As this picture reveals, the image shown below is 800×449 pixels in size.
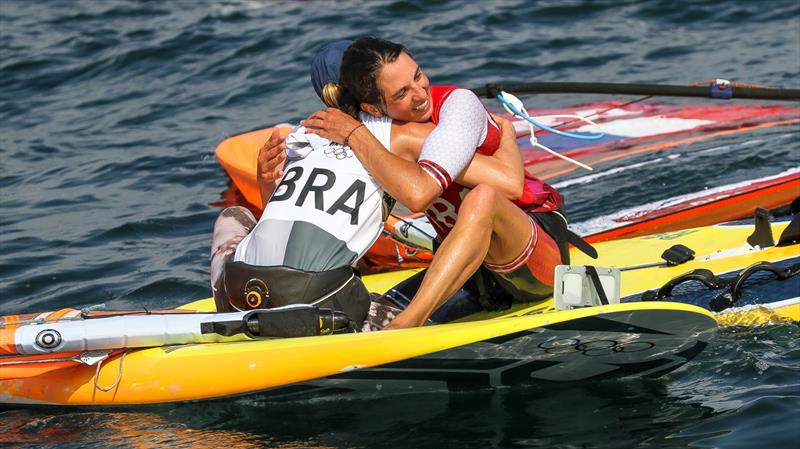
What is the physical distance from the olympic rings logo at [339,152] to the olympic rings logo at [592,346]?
90 cm

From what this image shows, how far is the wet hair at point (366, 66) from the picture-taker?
3.97m

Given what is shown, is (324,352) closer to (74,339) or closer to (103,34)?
(74,339)

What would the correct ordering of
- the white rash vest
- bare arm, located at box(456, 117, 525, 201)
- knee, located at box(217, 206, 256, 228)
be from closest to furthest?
1. the white rash vest
2. bare arm, located at box(456, 117, 525, 201)
3. knee, located at box(217, 206, 256, 228)

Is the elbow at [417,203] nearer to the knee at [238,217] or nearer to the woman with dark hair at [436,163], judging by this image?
the woman with dark hair at [436,163]

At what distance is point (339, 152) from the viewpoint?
13.3 ft

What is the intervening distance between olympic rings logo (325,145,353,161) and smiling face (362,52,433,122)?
18 cm

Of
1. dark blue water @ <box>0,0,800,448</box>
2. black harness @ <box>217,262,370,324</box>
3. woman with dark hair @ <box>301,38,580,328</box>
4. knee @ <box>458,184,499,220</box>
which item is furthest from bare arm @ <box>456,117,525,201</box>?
dark blue water @ <box>0,0,800,448</box>

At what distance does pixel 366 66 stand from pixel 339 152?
0.31m

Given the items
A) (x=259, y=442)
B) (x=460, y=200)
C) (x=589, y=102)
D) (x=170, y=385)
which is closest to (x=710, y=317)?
(x=460, y=200)

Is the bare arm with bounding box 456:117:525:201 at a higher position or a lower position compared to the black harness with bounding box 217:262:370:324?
higher

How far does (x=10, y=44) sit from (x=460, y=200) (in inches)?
377

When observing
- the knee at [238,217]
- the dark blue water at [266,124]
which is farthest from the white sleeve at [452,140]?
the knee at [238,217]

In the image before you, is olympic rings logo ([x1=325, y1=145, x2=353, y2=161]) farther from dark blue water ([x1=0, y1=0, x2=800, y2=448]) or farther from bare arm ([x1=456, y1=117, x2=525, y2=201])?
dark blue water ([x1=0, y1=0, x2=800, y2=448])

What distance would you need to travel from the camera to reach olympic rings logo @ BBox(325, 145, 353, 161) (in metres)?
4.05
